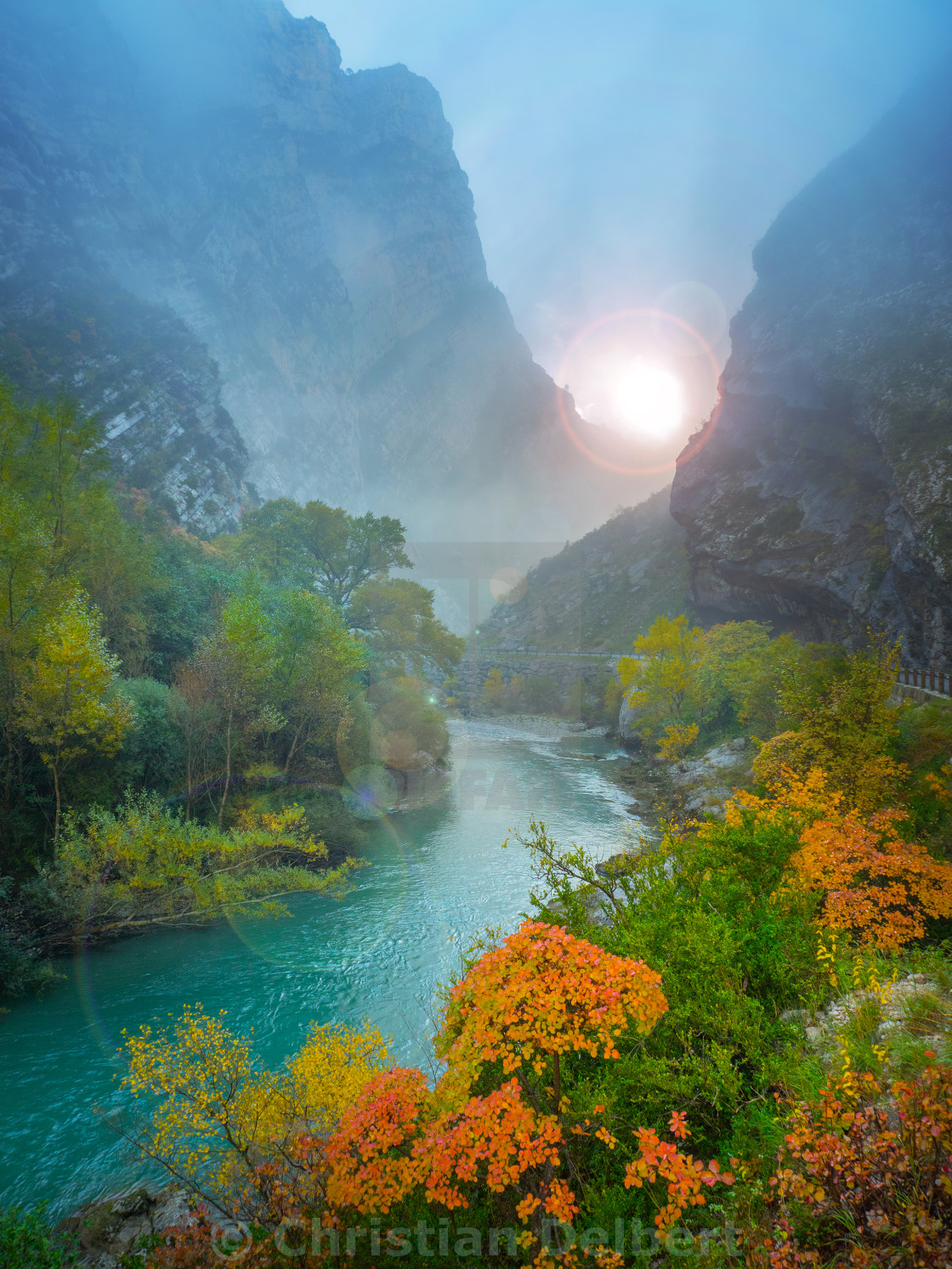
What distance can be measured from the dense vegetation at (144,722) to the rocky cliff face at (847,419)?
32652 mm

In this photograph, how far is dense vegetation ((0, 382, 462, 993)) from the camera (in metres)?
12.7

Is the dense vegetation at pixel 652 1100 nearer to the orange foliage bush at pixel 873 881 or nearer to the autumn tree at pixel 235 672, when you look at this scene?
the orange foliage bush at pixel 873 881

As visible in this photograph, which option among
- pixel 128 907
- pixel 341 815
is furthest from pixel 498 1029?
pixel 341 815

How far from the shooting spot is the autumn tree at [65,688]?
41.1 ft

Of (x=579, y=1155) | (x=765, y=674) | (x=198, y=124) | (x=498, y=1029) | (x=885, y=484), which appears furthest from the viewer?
(x=198, y=124)

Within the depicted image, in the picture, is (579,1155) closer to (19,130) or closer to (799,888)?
(799,888)

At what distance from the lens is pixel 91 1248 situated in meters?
6.34

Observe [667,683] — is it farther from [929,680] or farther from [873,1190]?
[873,1190]

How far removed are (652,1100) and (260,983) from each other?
10.3 meters

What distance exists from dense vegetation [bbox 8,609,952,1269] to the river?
3.45 ft

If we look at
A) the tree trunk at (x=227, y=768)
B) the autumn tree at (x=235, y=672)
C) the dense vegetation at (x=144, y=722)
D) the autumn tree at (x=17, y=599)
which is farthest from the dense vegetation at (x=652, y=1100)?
the autumn tree at (x=235, y=672)

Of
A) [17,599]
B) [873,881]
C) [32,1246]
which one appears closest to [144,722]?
[17,599]

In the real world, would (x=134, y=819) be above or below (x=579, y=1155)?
above

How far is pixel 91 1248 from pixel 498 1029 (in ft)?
21.4
